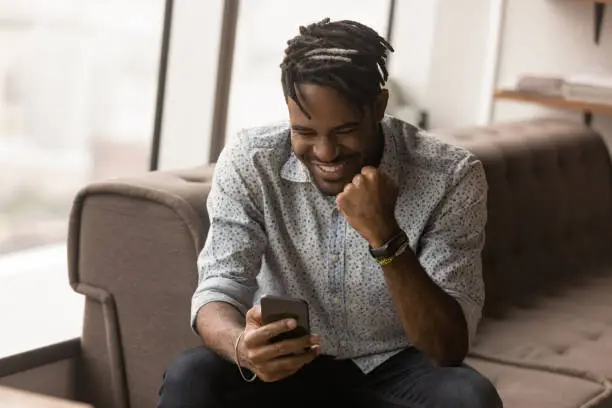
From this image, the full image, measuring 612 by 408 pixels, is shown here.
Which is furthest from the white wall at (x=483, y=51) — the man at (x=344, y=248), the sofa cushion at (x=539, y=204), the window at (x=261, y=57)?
the man at (x=344, y=248)

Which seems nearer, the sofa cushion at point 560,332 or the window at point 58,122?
the sofa cushion at point 560,332

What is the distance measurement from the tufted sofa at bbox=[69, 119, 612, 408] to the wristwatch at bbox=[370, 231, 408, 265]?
494 millimetres

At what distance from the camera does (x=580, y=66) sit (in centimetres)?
396

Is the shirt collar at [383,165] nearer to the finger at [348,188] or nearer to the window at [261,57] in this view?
the finger at [348,188]

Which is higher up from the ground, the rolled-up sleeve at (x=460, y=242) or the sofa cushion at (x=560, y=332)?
the rolled-up sleeve at (x=460, y=242)

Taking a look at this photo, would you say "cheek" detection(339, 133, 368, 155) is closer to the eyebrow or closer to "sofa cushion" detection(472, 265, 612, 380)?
the eyebrow

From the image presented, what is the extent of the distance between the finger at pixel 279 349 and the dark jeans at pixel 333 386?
127mm

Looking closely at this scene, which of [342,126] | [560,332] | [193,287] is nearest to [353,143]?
[342,126]

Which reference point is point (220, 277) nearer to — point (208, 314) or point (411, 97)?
point (208, 314)

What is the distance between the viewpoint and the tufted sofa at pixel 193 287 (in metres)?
2.34

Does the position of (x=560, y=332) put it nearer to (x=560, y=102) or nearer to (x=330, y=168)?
(x=330, y=168)

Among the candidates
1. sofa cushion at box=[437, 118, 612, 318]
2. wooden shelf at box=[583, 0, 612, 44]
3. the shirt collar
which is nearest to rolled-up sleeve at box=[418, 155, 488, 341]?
the shirt collar

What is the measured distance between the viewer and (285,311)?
1.79 meters

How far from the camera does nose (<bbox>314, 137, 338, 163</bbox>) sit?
6.43ft
